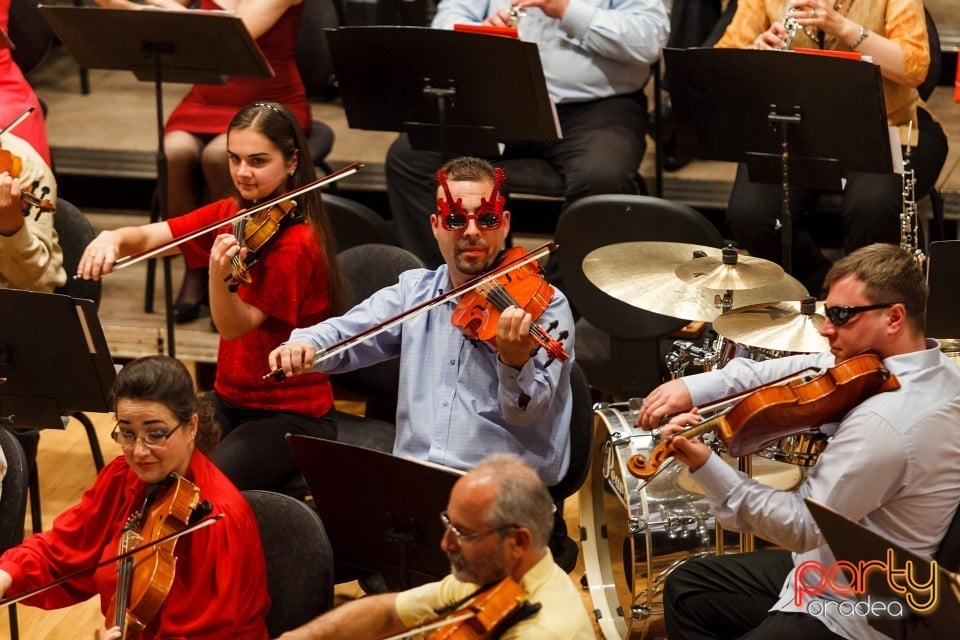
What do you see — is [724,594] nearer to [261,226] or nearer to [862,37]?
[261,226]

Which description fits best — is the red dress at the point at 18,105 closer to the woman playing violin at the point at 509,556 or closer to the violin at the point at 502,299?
the violin at the point at 502,299

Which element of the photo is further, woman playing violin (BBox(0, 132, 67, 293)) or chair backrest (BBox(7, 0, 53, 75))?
chair backrest (BBox(7, 0, 53, 75))

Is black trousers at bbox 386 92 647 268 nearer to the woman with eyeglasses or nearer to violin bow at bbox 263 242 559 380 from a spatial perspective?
violin bow at bbox 263 242 559 380

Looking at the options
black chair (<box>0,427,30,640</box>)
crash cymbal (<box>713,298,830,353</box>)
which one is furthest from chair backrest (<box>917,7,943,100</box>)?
black chair (<box>0,427,30,640</box>)

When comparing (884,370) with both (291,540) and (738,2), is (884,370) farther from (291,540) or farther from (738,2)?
(738,2)

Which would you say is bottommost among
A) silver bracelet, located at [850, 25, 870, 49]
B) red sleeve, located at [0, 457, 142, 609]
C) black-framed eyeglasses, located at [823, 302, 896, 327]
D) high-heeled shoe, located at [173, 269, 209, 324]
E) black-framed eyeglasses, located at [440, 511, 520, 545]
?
high-heeled shoe, located at [173, 269, 209, 324]

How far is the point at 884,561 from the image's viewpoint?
2338 mm

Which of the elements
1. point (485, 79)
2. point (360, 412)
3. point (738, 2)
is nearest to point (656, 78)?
point (738, 2)

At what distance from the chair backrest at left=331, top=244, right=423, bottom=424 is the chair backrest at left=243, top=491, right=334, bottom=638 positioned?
95 centimetres

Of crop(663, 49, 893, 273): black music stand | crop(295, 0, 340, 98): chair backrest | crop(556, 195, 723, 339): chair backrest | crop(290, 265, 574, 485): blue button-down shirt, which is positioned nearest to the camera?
crop(290, 265, 574, 485): blue button-down shirt

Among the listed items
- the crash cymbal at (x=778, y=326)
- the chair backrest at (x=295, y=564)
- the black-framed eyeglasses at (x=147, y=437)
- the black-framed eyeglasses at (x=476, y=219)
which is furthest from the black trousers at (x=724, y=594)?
the black-framed eyeglasses at (x=147, y=437)

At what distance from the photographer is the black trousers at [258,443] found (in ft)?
11.7

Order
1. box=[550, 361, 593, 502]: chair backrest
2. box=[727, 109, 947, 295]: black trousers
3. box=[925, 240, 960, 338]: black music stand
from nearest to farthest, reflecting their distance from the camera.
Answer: box=[550, 361, 593, 502]: chair backrest → box=[925, 240, 960, 338]: black music stand → box=[727, 109, 947, 295]: black trousers

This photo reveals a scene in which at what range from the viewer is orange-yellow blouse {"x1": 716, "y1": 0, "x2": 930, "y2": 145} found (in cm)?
453
